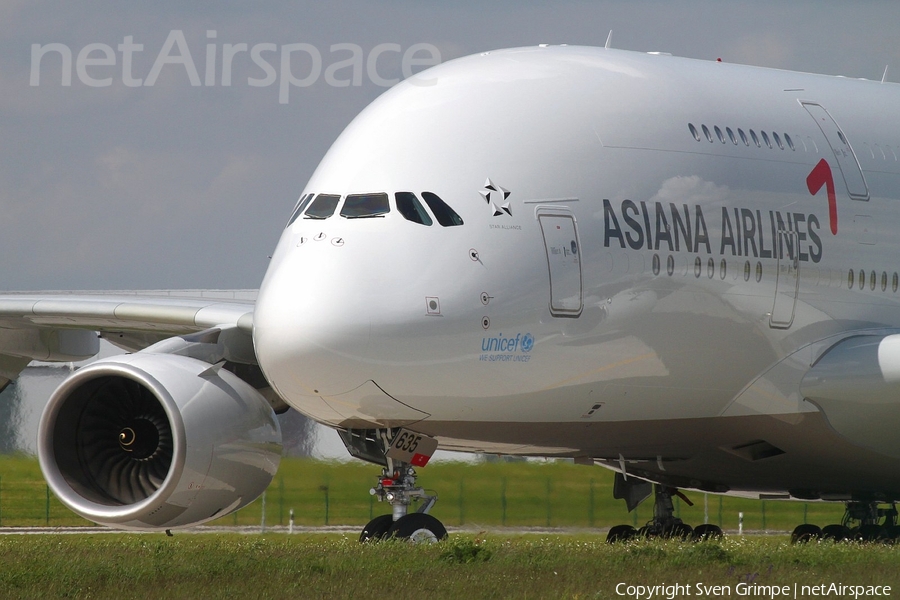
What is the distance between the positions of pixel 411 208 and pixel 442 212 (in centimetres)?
24

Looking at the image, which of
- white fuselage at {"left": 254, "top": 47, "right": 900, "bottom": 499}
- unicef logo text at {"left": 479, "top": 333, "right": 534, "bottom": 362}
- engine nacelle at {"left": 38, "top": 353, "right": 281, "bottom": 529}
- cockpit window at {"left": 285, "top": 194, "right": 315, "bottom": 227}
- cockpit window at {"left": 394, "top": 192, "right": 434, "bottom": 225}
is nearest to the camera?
white fuselage at {"left": 254, "top": 47, "right": 900, "bottom": 499}

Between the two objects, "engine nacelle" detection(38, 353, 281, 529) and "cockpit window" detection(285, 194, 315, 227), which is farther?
"engine nacelle" detection(38, 353, 281, 529)

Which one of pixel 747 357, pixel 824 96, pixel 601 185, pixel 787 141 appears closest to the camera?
pixel 601 185

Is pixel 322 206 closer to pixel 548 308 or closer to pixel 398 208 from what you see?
pixel 398 208

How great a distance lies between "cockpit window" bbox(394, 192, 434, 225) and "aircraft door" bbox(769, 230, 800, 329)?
3815mm

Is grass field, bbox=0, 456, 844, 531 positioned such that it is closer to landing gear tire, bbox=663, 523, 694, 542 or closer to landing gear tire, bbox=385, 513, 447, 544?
landing gear tire, bbox=663, 523, 694, 542

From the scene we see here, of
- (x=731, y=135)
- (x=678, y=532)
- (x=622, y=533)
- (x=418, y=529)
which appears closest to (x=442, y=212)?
(x=418, y=529)

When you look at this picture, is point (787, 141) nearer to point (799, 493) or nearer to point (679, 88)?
point (679, 88)

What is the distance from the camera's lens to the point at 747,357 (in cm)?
1364

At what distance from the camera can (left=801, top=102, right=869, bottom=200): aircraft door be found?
587 inches

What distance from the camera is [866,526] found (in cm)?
1719

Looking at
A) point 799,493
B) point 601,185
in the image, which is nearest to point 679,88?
point 601,185

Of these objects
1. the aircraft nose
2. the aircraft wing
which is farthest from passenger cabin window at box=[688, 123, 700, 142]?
the aircraft wing

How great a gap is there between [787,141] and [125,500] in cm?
705
